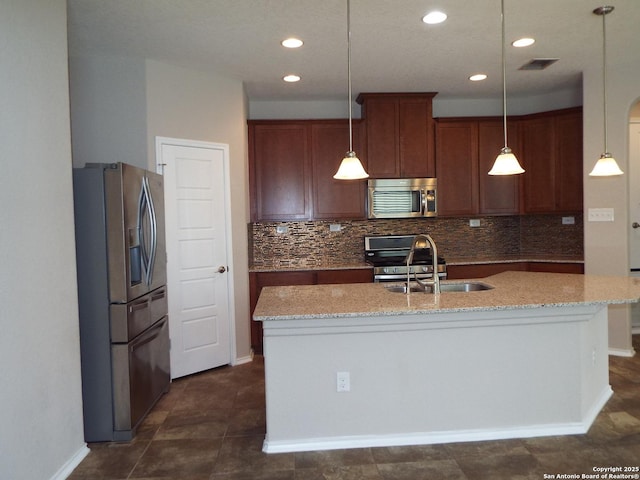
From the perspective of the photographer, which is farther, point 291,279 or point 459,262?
point 459,262

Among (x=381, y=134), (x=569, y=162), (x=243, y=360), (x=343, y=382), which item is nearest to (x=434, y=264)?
(x=343, y=382)

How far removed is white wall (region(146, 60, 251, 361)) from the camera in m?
3.91

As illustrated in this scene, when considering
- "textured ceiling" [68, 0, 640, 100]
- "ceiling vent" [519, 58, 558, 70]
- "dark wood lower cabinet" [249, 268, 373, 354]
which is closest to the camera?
"textured ceiling" [68, 0, 640, 100]

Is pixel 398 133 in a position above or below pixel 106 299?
above

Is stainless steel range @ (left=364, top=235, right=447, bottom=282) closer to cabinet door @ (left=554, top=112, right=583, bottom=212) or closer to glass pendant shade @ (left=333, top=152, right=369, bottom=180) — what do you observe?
cabinet door @ (left=554, top=112, right=583, bottom=212)

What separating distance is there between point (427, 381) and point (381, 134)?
303cm

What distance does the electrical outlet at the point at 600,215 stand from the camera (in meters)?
4.30

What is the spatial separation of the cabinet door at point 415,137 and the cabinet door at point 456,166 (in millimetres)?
146

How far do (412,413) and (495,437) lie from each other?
51 cm

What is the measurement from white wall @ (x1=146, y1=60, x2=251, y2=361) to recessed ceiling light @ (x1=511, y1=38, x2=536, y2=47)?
246cm

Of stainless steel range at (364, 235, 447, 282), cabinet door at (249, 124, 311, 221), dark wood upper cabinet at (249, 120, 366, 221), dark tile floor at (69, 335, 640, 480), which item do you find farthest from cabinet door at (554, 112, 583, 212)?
cabinet door at (249, 124, 311, 221)

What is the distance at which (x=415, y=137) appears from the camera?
504 cm

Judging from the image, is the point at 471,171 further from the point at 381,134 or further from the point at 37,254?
the point at 37,254

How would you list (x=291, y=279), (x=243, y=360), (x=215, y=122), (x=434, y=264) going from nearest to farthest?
(x=434, y=264), (x=215, y=122), (x=243, y=360), (x=291, y=279)
